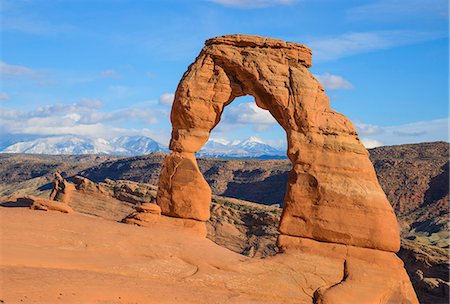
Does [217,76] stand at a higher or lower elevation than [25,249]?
higher

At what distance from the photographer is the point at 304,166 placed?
2014cm

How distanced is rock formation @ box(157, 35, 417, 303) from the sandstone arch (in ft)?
0.12

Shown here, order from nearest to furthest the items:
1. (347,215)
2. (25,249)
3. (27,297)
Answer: (27,297), (25,249), (347,215)

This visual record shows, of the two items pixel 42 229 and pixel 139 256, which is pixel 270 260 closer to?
pixel 139 256

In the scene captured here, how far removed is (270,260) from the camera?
714 inches

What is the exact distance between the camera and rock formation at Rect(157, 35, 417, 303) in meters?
19.1

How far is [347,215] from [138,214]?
25.4ft

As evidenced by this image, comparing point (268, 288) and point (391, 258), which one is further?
point (391, 258)

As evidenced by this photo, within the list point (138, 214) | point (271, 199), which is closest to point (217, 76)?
point (138, 214)

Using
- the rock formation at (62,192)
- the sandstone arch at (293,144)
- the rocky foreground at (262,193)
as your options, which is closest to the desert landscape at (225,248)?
the sandstone arch at (293,144)

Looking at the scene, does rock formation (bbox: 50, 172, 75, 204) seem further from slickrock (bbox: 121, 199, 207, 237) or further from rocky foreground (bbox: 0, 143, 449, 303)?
slickrock (bbox: 121, 199, 207, 237)

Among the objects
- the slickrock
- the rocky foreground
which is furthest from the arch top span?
the rocky foreground

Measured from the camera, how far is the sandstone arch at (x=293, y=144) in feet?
63.6

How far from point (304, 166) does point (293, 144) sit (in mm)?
929
